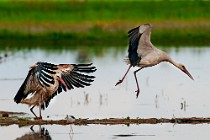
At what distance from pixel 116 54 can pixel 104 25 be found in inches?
262

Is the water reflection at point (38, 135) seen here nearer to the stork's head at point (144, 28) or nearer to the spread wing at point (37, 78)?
the spread wing at point (37, 78)

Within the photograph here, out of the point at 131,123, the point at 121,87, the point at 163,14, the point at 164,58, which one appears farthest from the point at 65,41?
the point at 131,123

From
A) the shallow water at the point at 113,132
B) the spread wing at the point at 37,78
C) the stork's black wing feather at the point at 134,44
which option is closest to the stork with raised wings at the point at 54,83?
the spread wing at the point at 37,78

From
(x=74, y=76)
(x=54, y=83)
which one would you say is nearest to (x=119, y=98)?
(x=74, y=76)

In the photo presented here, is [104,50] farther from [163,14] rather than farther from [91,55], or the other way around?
[163,14]

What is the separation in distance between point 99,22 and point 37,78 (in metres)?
22.3

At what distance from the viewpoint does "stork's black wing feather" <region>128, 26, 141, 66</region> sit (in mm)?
16312

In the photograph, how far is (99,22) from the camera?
37.4m

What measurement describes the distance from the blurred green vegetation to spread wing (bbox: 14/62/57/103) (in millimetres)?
18936

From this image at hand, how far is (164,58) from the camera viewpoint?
672 inches

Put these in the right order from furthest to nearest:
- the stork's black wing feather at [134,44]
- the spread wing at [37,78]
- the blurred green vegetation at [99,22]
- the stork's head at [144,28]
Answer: the blurred green vegetation at [99,22], the stork's black wing feather at [134,44], the stork's head at [144,28], the spread wing at [37,78]

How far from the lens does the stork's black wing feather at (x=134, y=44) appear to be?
1631 cm

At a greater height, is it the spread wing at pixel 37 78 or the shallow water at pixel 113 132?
the spread wing at pixel 37 78

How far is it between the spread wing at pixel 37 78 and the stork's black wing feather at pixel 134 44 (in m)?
1.62
